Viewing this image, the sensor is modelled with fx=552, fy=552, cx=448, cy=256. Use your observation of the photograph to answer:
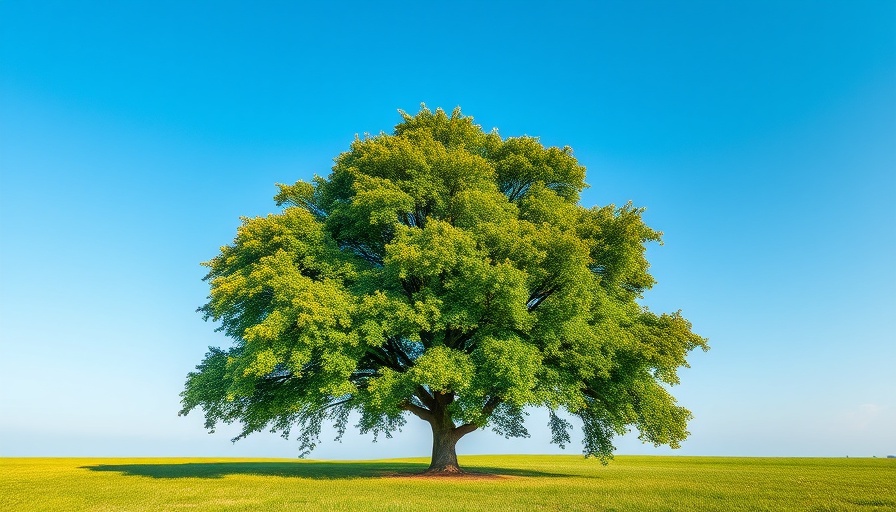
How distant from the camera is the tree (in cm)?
2703

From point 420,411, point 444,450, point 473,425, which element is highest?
point 420,411

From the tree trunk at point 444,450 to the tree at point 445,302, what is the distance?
10cm

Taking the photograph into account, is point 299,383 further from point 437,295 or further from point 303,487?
point 437,295

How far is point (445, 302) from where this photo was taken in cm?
2872

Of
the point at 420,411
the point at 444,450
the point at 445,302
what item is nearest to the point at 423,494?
the point at 445,302

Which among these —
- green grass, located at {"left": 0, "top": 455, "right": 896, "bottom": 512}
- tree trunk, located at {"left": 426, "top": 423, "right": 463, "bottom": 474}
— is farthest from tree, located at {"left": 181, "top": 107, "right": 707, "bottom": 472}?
green grass, located at {"left": 0, "top": 455, "right": 896, "bottom": 512}

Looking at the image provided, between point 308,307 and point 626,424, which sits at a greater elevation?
point 308,307

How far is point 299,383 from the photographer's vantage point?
100 feet

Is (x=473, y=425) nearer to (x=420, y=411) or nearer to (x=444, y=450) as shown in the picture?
(x=444, y=450)

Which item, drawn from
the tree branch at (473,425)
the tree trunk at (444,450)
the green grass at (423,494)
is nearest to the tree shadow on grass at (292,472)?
the tree trunk at (444,450)

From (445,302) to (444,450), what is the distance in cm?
1025

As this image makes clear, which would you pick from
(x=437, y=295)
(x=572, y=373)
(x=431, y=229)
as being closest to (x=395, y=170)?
(x=431, y=229)

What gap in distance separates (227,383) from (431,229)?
47.7 feet

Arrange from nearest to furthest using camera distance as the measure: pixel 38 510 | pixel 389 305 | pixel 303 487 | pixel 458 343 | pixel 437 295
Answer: pixel 38 510 < pixel 303 487 < pixel 389 305 < pixel 437 295 < pixel 458 343
